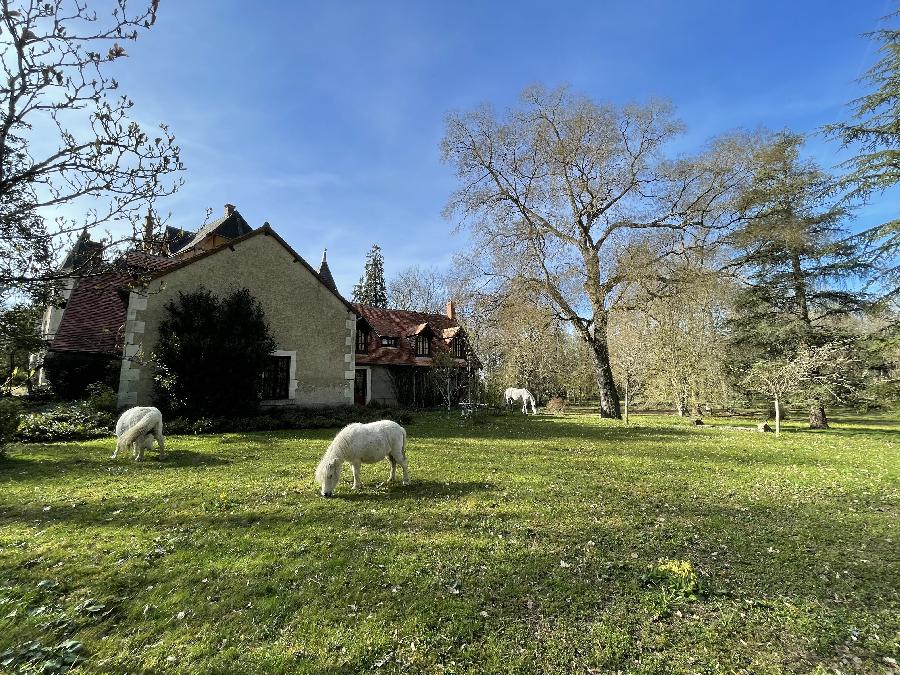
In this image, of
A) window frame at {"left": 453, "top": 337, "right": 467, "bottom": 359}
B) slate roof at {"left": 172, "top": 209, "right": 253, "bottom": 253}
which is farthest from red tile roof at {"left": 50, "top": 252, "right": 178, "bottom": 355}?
window frame at {"left": 453, "top": 337, "right": 467, "bottom": 359}

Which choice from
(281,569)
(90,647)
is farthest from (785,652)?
(90,647)

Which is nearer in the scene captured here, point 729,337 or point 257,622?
point 257,622

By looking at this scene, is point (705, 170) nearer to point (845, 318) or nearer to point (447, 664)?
point (845, 318)

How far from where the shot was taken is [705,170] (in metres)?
21.1

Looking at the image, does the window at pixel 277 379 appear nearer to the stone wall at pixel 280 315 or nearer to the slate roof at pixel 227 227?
the stone wall at pixel 280 315

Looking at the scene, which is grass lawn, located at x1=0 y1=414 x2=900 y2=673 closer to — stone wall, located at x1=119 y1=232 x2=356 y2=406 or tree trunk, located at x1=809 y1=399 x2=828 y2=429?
stone wall, located at x1=119 y1=232 x2=356 y2=406

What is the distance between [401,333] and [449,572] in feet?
88.5

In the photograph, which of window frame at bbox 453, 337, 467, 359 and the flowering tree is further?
window frame at bbox 453, 337, 467, 359

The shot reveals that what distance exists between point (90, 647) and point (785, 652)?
19.5 ft

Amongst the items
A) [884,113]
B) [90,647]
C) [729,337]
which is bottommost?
[90,647]

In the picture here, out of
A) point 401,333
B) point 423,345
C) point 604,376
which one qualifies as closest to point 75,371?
point 401,333

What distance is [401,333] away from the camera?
102 feet

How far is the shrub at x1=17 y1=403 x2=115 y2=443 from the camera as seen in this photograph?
41.9ft

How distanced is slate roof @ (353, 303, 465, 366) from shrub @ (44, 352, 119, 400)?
1323cm
